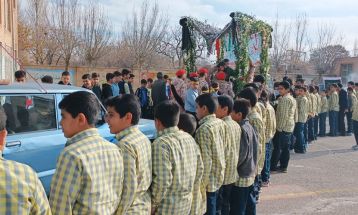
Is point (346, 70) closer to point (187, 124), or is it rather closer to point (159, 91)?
point (159, 91)

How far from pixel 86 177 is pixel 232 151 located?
93.7 inches

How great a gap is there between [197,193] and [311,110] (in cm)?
942

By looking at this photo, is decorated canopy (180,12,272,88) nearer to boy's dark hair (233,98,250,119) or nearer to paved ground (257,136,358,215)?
paved ground (257,136,358,215)

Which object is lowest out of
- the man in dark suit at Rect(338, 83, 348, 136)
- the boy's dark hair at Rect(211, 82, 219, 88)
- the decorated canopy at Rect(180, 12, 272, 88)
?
the man in dark suit at Rect(338, 83, 348, 136)

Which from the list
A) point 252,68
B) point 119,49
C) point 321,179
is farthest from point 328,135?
point 119,49

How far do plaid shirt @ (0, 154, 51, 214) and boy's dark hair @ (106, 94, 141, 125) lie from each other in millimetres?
1286

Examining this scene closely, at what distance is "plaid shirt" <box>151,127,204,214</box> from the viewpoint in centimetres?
335

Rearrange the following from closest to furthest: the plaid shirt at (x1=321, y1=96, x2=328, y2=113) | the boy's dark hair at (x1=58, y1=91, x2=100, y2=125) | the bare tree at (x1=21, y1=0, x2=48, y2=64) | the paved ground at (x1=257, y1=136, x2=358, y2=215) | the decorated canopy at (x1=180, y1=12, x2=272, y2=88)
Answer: the boy's dark hair at (x1=58, y1=91, x2=100, y2=125)
the paved ground at (x1=257, y1=136, x2=358, y2=215)
the decorated canopy at (x1=180, y1=12, x2=272, y2=88)
the plaid shirt at (x1=321, y1=96, x2=328, y2=113)
the bare tree at (x1=21, y1=0, x2=48, y2=64)

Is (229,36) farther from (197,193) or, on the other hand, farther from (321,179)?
(197,193)

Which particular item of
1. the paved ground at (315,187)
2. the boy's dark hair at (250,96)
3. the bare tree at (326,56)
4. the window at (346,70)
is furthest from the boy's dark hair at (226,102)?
the window at (346,70)

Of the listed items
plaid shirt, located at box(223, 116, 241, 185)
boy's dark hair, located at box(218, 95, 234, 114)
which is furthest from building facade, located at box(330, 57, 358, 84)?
plaid shirt, located at box(223, 116, 241, 185)

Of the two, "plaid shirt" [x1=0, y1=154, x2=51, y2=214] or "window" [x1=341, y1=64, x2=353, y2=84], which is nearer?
"plaid shirt" [x1=0, y1=154, x2=51, y2=214]

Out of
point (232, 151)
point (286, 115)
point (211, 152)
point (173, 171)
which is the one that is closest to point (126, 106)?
point (173, 171)

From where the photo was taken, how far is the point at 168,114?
3553 millimetres
